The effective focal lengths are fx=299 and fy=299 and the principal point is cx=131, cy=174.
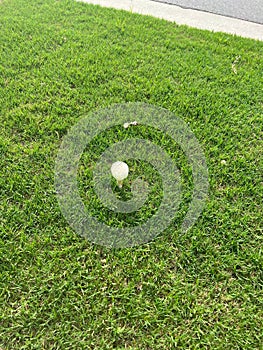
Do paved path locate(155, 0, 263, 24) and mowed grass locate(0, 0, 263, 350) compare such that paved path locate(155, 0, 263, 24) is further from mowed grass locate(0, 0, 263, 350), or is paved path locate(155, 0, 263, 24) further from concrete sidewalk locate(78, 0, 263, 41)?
mowed grass locate(0, 0, 263, 350)

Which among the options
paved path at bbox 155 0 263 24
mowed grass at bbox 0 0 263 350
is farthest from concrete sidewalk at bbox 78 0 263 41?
mowed grass at bbox 0 0 263 350

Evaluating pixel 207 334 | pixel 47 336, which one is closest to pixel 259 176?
pixel 207 334

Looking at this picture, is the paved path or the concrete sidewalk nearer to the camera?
the concrete sidewalk

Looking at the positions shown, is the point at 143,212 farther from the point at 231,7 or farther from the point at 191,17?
the point at 231,7

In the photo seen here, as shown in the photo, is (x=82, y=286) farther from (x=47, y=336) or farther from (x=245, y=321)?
(x=245, y=321)

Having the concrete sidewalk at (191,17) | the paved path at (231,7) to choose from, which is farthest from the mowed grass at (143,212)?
the paved path at (231,7)
